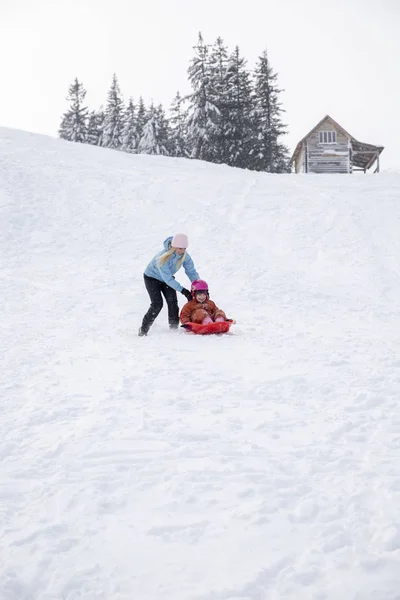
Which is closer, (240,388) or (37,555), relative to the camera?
(37,555)

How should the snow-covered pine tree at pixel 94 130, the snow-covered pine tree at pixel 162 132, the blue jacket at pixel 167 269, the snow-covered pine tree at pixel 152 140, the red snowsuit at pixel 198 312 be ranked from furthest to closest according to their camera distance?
the snow-covered pine tree at pixel 94 130 < the snow-covered pine tree at pixel 162 132 < the snow-covered pine tree at pixel 152 140 < the red snowsuit at pixel 198 312 < the blue jacket at pixel 167 269

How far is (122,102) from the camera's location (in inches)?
1774

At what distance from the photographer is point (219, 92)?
36.5 m

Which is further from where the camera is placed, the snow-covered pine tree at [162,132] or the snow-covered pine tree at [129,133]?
the snow-covered pine tree at [129,133]

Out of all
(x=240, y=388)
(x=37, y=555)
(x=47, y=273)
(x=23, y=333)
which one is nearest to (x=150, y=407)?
(x=240, y=388)

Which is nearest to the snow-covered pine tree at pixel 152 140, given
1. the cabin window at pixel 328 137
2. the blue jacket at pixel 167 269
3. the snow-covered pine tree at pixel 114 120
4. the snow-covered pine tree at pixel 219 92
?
the snow-covered pine tree at pixel 114 120

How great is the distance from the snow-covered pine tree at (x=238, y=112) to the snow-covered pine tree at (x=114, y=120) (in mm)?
11810

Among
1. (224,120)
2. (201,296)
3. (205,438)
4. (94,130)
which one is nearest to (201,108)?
(224,120)

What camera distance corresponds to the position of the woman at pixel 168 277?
699cm

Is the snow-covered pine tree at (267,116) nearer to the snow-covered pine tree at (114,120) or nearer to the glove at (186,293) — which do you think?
the snow-covered pine tree at (114,120)

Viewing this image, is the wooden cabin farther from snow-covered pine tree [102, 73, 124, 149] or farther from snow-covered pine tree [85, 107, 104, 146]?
snow-covered pine tree [85, 107, 104, 146]

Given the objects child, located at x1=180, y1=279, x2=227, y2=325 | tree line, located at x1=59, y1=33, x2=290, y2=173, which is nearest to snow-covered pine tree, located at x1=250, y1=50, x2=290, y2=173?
tree line, located at x1=59, y1=33, x2=290, y2=173

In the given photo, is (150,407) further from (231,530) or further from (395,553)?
(395,553)

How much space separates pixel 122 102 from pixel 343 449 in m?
46.6
